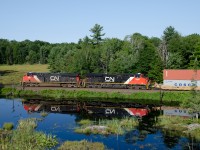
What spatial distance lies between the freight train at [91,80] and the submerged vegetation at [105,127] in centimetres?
2867

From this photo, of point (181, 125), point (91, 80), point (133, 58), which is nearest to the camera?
point (181, 125)

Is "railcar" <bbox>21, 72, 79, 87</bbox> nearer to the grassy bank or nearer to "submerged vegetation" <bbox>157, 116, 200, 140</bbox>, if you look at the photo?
the grassy bank

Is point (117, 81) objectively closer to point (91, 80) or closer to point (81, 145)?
point (91, 80)

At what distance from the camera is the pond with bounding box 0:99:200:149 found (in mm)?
34875

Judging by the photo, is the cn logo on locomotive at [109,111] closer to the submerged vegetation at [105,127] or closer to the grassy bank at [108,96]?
the grassy bank at [108,96]

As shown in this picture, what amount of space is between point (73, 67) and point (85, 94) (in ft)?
69.6

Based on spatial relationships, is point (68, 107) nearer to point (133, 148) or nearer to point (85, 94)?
point (85, 94)

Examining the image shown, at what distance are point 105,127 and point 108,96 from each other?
28.6m

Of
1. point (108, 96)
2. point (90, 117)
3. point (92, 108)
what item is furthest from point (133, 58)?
point (90, 117)

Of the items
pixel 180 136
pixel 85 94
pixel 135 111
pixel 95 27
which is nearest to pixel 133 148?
pixel 180 136

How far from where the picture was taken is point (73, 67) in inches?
3524

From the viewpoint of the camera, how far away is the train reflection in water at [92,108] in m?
53.0

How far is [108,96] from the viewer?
68125mm

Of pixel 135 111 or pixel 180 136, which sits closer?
pixel 180 136
